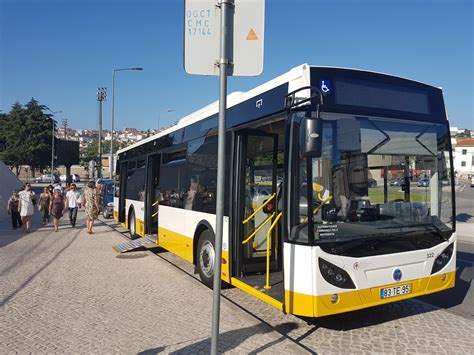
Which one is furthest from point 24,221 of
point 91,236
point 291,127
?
point 291,127

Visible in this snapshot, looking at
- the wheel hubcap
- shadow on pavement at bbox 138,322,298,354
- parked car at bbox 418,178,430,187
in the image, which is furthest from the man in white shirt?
parked car at bbox 418,178,430,187

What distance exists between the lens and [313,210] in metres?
4.37

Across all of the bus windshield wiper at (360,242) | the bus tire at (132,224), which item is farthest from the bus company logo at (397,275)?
the bus tire at (132,224)

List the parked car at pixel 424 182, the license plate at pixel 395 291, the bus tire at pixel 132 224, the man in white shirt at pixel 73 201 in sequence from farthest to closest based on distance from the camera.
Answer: the man in white shirt at pixel 73 201 → the bus tire at pixel 132 224 → the parked car at pixel 424 182 → the license plate at pixel 395 291

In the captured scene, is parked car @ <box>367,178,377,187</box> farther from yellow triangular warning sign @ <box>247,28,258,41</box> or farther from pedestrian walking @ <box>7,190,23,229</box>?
pedestrian walking @ <box>7,190,23,229</box>

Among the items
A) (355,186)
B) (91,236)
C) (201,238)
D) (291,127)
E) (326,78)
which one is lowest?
(91,236)

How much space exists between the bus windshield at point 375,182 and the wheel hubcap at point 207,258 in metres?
2.50

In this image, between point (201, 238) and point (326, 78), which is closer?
point (326, 78)

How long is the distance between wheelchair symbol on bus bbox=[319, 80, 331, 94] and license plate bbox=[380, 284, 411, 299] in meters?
2.37

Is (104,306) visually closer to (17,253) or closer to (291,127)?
(291,127)

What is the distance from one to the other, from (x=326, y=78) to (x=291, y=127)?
74 centimetres

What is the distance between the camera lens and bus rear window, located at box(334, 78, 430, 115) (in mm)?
4715

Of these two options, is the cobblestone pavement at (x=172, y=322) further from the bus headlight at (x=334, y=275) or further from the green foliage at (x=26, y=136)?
the green foliage at (x=26, y=136)

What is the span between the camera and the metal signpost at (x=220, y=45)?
3.24 metres
